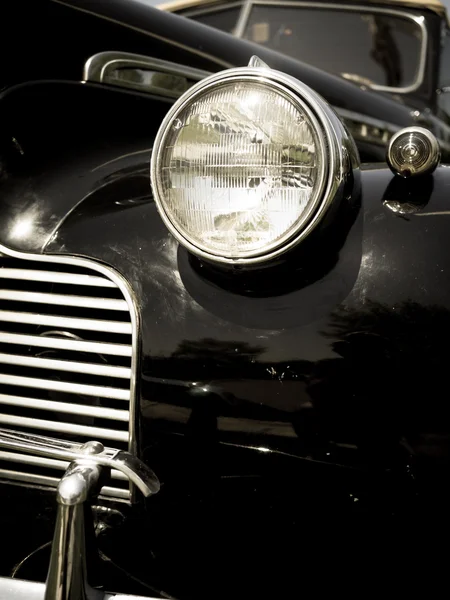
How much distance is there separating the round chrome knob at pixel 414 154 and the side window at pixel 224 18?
1.99 metres

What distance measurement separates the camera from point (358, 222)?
3.26ft

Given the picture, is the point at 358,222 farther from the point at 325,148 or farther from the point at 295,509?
the point at 295,509

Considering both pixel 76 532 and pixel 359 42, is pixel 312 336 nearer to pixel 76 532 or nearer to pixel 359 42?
pixel 76 532

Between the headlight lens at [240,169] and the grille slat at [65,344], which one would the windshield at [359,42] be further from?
the grille slat at [65,344]

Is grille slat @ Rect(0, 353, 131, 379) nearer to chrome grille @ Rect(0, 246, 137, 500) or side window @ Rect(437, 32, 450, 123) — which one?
chrome grille @ Rect(0, 246, 137, 500)

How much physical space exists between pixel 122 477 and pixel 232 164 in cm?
56

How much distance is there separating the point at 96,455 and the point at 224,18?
2.42m

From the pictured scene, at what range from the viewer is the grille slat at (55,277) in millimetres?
1107

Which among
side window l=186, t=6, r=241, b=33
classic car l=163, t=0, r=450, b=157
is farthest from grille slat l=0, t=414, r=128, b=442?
side window l=186, t=6, r=241, b=33

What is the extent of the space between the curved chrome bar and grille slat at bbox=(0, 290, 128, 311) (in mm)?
241

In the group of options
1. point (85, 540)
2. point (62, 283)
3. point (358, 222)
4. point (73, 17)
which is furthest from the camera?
point (73, 17)

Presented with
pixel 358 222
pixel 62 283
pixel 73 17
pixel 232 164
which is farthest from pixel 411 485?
pixel 73 17

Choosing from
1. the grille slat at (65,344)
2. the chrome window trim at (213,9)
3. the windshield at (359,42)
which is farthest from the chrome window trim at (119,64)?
the chrome window trim at (213,9)

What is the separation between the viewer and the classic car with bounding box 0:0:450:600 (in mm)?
909
